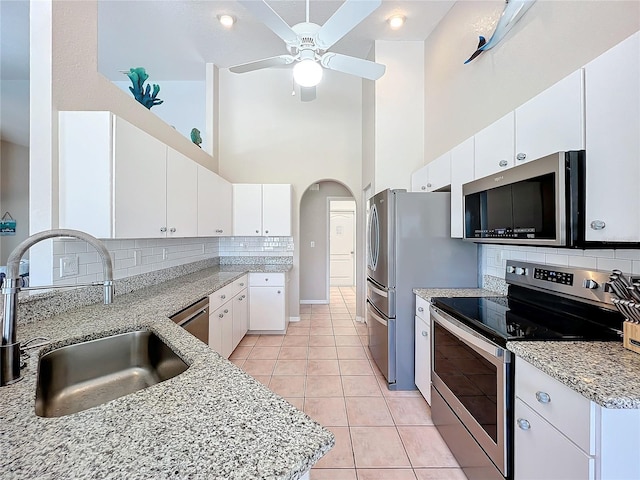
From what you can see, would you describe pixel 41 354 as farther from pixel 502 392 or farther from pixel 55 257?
pixel 502 392

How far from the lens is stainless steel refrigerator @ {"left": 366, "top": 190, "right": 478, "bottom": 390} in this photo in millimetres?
2420

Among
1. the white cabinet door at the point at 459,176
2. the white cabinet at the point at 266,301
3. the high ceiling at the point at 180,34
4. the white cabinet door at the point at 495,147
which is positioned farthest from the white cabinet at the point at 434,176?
the white cabinet at the point at 266,301

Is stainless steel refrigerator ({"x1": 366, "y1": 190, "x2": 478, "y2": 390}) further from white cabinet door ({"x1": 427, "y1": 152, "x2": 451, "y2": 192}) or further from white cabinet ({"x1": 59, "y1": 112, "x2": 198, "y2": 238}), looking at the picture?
white cabinet ({"x1": 59, "y1": 112, "x2": 198, "y2": 238})

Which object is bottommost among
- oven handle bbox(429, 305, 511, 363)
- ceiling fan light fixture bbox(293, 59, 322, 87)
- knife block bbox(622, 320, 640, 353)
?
oven handle bbox(429, 305, 511, 363)

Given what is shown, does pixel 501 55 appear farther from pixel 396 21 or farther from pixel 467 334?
pixel 467 334

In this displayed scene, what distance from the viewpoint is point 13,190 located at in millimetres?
2701

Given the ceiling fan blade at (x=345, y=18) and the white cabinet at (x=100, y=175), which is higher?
the ceiling fan blade at (x=345, y=18)

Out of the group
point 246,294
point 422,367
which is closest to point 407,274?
point 422,367

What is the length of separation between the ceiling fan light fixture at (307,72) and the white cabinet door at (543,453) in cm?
214

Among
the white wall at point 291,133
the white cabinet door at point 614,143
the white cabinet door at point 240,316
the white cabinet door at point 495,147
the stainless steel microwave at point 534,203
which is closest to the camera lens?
the white cabinet door at point 614,143

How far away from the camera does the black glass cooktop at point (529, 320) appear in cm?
124

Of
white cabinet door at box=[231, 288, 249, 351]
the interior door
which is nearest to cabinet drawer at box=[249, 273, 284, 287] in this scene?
white cabinet door at box=[231, 288, 249, 351]

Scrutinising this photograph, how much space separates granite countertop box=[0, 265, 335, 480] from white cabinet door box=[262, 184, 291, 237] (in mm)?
3045

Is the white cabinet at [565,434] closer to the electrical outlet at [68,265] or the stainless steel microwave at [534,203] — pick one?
the stainless steel microwave at [534,203]
